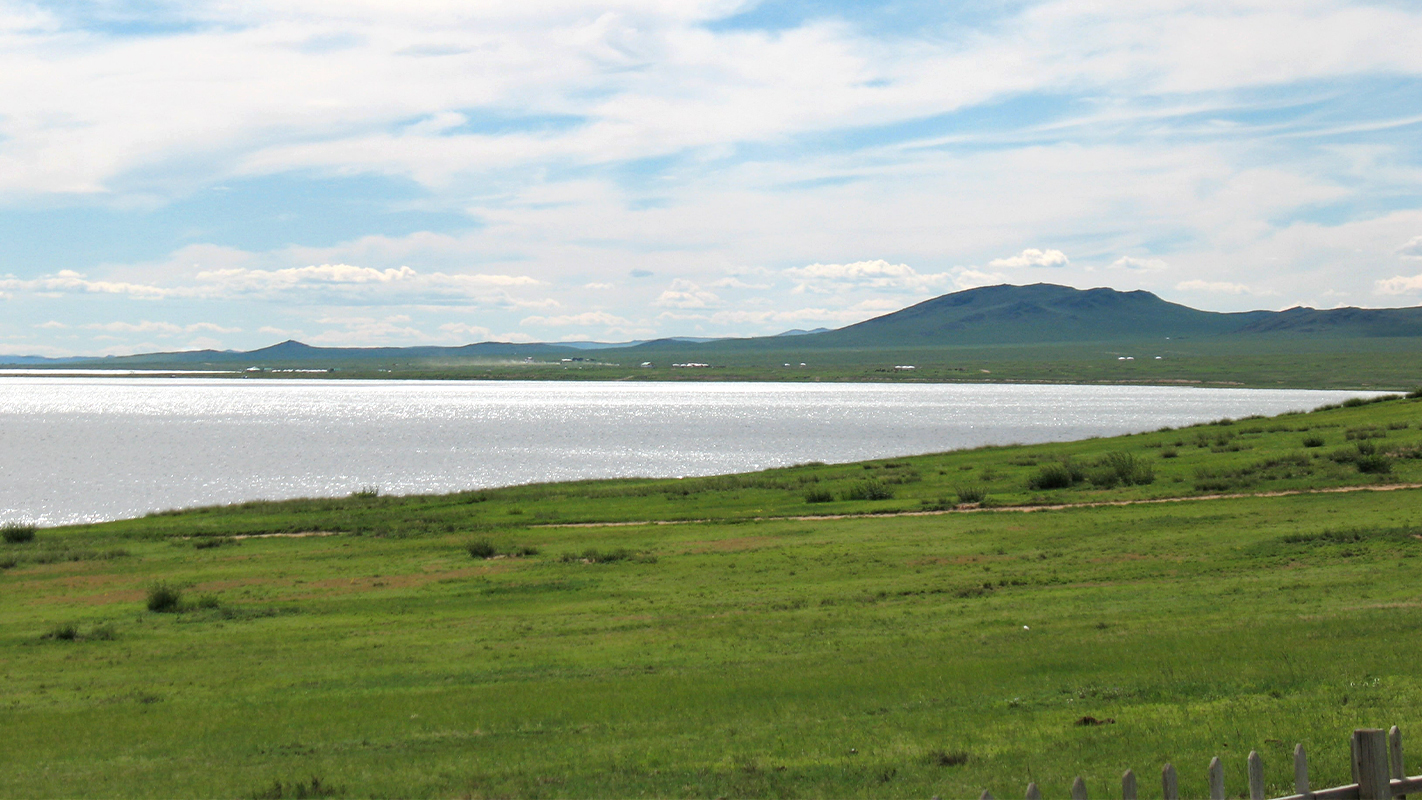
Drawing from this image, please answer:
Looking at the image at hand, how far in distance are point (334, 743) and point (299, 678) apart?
4.41m

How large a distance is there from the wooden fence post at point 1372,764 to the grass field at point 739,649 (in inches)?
115

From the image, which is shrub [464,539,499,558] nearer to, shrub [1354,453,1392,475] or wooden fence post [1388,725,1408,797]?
wooden fence post [1388,725,1408,797]

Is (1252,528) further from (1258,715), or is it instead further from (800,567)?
(1258,715)

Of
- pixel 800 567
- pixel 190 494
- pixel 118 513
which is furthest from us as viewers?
pixel 190 494

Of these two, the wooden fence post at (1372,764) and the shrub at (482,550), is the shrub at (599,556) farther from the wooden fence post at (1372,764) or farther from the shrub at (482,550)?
the wooden fence post at (1372,764)

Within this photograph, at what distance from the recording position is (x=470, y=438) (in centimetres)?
11412

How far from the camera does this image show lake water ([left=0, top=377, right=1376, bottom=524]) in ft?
236

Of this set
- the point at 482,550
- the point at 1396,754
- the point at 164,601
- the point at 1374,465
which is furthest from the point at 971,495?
the point at 1396,754

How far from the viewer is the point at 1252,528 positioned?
27.2m

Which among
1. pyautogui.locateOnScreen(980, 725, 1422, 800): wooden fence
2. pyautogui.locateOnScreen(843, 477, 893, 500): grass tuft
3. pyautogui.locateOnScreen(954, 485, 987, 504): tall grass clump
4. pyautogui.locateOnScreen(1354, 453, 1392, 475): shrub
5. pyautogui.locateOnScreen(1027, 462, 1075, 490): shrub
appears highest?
pyautogui.locateOnScreen(980, 725, 1422, 800): wooden fence

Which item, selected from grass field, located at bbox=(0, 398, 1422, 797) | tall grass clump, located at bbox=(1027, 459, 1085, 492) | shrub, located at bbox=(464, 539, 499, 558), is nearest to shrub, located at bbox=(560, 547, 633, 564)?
grass field, located at bbox=(0, 398, 1422, 797)

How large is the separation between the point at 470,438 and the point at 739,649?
99983 mm

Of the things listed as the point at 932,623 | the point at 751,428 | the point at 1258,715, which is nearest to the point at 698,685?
the point at 932,623

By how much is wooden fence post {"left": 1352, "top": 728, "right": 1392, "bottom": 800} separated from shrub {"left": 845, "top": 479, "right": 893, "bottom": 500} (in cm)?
3444
